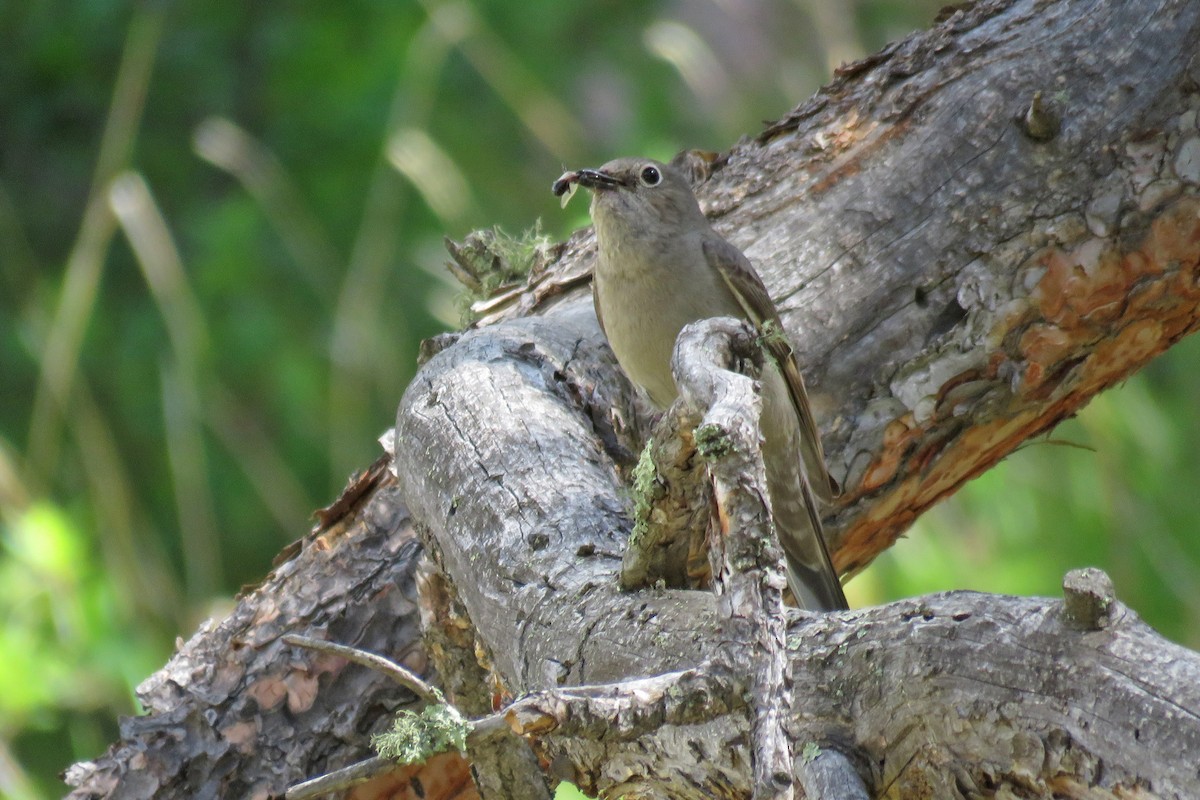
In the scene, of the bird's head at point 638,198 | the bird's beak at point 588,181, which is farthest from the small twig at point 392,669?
the bird's beak at point 588,181

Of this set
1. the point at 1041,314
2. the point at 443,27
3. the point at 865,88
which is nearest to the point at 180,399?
the point at 443,27

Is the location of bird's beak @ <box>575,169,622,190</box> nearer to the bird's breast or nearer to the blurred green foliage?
the bird's breast

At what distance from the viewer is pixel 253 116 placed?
766 centimetres

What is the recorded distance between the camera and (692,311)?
10.5ft

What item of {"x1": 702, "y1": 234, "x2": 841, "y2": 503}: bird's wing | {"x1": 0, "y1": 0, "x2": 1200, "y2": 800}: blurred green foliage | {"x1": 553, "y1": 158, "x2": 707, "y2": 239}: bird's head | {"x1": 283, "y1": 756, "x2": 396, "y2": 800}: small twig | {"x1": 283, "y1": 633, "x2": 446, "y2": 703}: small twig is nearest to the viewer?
{"x1": 283, "y1": 756, "x2": 396, "y2": 800}: small twig

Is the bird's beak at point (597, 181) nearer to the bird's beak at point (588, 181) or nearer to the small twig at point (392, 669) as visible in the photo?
the bird's beak at point (588, 181)

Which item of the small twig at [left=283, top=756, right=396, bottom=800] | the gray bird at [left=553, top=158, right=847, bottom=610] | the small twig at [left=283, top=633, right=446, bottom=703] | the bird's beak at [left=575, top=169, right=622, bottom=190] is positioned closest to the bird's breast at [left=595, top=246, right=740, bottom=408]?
the gray bird at [left=553, top=158, right=847, bottom=610]

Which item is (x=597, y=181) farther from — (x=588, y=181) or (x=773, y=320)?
(x=773, y=320)

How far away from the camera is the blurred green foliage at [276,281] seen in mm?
4711

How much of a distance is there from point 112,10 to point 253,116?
0.98 meters

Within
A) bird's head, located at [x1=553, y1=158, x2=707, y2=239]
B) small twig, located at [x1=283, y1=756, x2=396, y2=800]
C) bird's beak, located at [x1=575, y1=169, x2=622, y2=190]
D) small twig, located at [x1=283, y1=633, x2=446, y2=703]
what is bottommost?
small twig, located at [x1=283, y1=756, x2=396, y2=800]

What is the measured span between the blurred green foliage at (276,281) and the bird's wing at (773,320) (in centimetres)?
168

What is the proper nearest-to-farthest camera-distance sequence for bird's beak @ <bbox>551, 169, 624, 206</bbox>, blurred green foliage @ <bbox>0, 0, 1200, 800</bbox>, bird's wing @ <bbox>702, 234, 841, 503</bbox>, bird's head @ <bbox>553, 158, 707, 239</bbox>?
bird's wing @ <bbox>702, 234, 841, 503</bbox>
bird's head @ <bbox>553, 158, 707, 239</bbox>
bird's beak @ <bbox>551, 169, 624, 206</bbox>
blurred green foliage @ <bbox>0, 0, 1200, 800</bbox>

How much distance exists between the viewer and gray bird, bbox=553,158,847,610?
9.57ft
